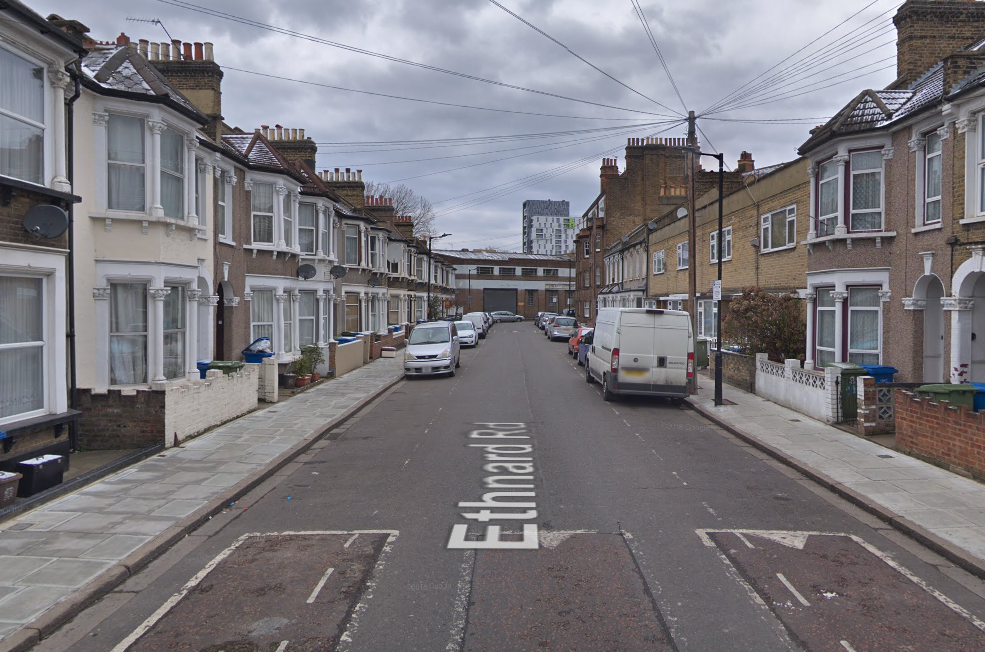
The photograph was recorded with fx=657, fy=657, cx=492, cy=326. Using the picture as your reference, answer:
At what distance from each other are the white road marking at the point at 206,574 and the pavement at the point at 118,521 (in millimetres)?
631

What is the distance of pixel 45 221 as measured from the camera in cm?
903

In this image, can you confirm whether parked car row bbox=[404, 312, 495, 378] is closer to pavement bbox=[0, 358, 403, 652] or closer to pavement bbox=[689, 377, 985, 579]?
pavement bbox=[0, 358, 403, 652]

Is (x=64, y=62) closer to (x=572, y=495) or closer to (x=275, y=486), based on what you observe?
(x=275, y=486)

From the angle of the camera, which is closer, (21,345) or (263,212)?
(21,345)

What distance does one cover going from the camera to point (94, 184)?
36.0 feet

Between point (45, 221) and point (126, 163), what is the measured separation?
2.73 metres

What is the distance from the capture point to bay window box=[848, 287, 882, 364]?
14.4 metres

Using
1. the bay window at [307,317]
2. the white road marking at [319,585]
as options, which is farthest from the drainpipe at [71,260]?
the bay window at [307,317]

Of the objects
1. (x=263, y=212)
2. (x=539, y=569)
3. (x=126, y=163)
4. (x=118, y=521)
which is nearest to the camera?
(x=539, y=569)

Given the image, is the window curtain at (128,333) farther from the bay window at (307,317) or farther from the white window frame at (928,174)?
the white window frame at (928,174)

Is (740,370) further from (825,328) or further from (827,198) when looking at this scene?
(827,198)

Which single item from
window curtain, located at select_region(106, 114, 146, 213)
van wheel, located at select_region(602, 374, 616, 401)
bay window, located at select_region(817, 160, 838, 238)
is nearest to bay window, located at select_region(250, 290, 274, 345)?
window curtain, located at select_region(106, 114, 146, 213)

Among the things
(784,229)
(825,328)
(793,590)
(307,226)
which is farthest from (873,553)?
(307,226)

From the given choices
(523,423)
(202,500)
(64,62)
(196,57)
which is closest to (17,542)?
(202,500)
